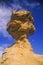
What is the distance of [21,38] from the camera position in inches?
754

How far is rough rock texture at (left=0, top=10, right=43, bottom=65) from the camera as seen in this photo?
17761mm

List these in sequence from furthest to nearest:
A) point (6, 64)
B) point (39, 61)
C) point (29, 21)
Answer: point (29, 21), point (39, 61), point (6, 64)

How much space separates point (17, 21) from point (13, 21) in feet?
1.15

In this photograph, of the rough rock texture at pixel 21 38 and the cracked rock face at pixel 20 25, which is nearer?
the rough rock texture at pixel 21 38

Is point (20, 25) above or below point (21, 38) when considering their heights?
above

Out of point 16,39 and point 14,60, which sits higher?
point 16,39

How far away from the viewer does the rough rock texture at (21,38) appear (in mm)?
17761

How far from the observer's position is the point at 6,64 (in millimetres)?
16984

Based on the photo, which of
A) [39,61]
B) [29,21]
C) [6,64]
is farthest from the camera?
[29,21]

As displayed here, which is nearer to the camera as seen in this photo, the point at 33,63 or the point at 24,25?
the point at 33,63

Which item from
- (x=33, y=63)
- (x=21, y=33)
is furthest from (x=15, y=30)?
(x=33, y=63)

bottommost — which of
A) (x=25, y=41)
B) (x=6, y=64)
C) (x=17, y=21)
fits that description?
(x=6, y=64)

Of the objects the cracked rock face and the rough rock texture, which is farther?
the cracked rock face

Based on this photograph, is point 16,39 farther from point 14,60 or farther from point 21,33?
point 14,60
